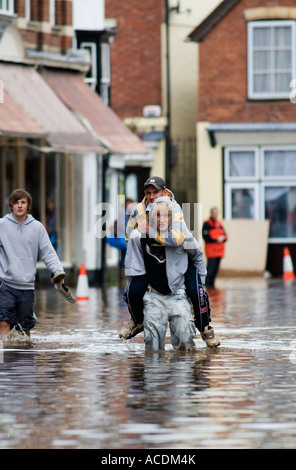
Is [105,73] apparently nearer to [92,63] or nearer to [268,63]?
[92,63]

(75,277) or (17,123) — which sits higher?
(17,123)

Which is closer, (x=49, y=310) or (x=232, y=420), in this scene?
(x=232, y=420)

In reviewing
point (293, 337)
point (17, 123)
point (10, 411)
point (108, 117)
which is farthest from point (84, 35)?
point (10, 411)

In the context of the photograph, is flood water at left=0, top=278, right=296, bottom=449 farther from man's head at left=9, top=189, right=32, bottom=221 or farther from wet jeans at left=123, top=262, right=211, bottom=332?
man's head at left=9, top=189, right=32, bottom=221

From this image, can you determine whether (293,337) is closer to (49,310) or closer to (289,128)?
(49,310)

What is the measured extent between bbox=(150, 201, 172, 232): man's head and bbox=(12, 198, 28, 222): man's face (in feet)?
5.49

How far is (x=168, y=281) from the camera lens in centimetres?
1291

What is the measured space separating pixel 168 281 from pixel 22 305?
1.91 m

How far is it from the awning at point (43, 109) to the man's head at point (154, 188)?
1311 cm

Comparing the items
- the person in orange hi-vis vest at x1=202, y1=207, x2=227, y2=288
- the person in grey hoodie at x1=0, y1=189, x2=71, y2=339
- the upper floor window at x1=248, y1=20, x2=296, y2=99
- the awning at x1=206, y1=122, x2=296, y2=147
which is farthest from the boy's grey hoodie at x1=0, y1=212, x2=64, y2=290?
the upper floor window at x1=248, y1=20, x2=296, y2=99

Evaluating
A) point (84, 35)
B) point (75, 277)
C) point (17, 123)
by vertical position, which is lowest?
point (75, 277)

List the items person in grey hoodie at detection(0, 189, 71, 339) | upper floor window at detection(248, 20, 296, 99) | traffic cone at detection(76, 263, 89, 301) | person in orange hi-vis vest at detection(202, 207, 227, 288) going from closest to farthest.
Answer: person in grey hoodie at detection(0, 189, 71, 339)
traffic cone at detection(76, 263, 89, 301)
person in orange hi-vis vest at detection(202, 207, 227, 288)
upper floor window at detection(248, 20, 296, 99)

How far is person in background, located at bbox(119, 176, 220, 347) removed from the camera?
42.2ft

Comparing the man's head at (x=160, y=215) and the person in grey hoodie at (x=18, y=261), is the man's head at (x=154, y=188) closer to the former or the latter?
the man's head at (x=160, y=215)
